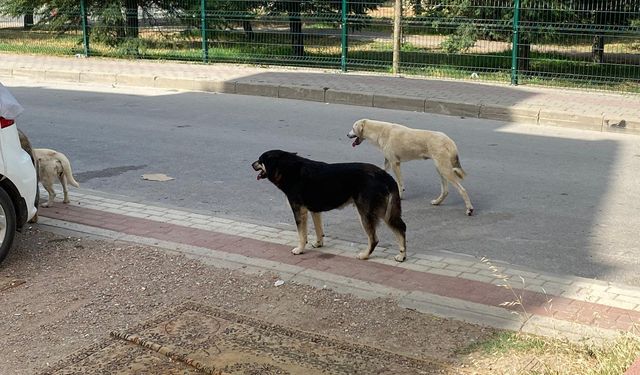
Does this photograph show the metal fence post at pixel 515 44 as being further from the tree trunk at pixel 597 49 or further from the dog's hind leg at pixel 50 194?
the dog's hind leg at pixel 50 194

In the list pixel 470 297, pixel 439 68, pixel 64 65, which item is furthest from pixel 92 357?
pixel 64 65

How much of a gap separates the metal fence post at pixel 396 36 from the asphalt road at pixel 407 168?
328cm

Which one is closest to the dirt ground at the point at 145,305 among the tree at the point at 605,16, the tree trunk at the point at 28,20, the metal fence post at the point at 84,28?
the tree at the point at 605,16

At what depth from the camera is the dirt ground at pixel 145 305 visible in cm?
488

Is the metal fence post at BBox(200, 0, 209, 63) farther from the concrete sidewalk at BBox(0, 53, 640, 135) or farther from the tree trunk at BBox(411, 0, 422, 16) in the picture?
the tree trunk at BBox(411, 0, 422, 16)

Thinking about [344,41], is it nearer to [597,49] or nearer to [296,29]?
[296,29]

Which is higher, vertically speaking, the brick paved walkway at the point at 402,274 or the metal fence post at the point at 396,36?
the metal fence post at the point at 396,36

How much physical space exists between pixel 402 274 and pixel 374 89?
9.50 m

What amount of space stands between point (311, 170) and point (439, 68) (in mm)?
11557

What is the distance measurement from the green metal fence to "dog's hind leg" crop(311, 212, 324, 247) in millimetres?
10429

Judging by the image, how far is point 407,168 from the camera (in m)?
9.79

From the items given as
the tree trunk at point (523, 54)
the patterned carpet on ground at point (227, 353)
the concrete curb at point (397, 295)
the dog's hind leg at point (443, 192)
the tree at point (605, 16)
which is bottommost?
the patterned carpet on ground at point (227, 353)

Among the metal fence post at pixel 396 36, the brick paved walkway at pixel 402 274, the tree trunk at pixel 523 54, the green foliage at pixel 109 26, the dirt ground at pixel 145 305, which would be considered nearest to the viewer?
the dirt ground at pixel 145 305

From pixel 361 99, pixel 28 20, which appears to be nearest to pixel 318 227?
pixel 361 99
